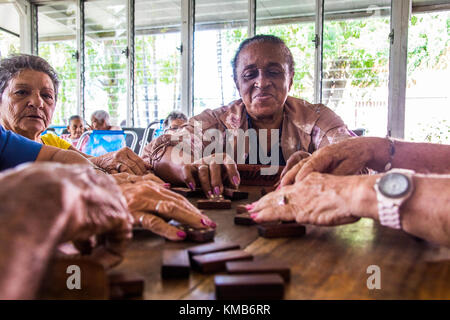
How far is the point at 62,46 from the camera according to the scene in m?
7.91

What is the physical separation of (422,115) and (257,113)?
15.4 feet

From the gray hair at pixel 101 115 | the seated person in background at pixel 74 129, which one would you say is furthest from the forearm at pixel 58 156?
the gray hair at pixel 101 115

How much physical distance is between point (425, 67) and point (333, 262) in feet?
20.8

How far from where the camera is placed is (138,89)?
288 inches

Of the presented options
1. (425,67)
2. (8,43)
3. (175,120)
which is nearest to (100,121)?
(175,120)

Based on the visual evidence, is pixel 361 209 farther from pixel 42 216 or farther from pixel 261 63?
pixel 261 63

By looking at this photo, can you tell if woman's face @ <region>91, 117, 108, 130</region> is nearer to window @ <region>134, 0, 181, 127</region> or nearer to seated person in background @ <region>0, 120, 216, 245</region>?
window @ <region>134, 0, 181, 127</region>

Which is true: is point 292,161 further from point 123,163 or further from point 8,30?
point 8,30

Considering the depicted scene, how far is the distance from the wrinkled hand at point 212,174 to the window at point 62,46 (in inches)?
262

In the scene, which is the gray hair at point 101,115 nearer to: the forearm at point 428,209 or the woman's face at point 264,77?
the woman's face at point 264,77

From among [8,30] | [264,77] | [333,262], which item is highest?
[8,30]

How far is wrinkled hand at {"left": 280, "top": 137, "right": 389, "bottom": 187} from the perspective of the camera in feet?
5.01

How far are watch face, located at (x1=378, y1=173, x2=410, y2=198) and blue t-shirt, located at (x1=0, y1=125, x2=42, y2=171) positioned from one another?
5.00 feet
